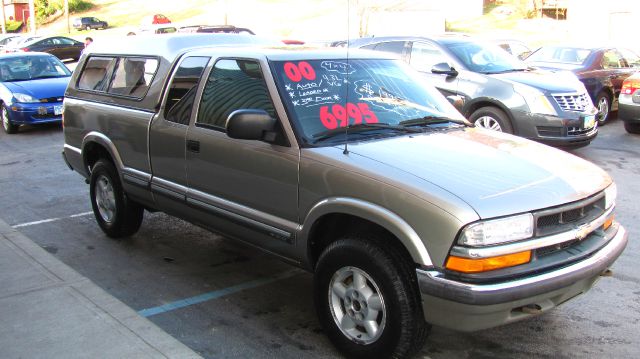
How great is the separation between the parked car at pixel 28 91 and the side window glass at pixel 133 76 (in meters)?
7.65

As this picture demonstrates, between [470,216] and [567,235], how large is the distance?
647mm

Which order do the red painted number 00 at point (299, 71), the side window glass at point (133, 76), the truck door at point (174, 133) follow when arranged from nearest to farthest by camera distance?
the red painted number 00 at point (299, 71) < the truck door at point (174, 133) < the side window glass at point (133, 76)

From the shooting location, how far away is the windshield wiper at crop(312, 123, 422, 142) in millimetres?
4180

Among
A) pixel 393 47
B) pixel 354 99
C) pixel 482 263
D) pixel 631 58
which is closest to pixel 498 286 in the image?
pixel 482 263

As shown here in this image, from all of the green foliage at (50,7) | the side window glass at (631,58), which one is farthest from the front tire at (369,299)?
the green foliage at (50,7)

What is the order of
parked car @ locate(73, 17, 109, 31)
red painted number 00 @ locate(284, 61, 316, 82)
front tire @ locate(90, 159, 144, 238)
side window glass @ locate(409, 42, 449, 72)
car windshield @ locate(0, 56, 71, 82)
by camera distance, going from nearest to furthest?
red painted number 00 @ locate(284, 61, 316, 82) < front tire @ locate(90, 159, 144, 238) < side window glass @ locate(409, 42, 449, 72) < car windshield @ locate(0, 56, 71, 82) < parked car @ locate(73, 17, 109, 31)

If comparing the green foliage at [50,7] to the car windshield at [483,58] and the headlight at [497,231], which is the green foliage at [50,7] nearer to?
the car windshield at [483,58]

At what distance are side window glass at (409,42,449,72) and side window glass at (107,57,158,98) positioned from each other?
5.40 m

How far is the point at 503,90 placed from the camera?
9.42 metres

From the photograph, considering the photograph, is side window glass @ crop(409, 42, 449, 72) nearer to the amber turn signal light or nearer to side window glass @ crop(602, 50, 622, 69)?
side window glass @ crop(602, 50, 622, 69)

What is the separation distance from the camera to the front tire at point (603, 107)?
12.9 metres

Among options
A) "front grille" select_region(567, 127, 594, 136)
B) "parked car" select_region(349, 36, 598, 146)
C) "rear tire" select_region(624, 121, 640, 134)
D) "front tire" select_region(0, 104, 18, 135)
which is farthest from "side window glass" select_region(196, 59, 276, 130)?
"front tire" select_region(0, 104, 18, 135)

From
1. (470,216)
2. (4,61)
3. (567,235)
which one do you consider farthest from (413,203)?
(4,61)

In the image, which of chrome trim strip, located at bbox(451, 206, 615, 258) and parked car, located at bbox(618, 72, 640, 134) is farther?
parked car, located at bbox(618, 72, 640, 134)
